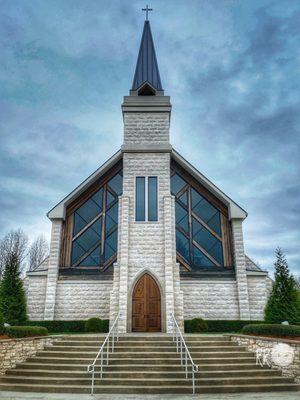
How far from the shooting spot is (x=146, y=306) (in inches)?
591

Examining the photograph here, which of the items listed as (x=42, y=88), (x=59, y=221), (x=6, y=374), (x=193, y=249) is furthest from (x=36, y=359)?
(x=42, y=88)

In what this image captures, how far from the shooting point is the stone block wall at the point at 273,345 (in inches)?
374

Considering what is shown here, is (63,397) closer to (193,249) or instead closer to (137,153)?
(193,249)

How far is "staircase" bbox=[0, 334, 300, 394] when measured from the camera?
873cm

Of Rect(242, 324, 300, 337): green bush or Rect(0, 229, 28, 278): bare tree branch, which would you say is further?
Rect(0, 229, 28, 278): bare tree branch

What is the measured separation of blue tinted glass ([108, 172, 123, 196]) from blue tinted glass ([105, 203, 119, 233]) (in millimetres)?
828

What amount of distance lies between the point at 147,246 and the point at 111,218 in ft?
10.7

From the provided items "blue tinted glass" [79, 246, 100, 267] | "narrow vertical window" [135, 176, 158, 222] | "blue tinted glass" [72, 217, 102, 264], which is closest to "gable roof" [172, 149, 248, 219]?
"narrow vertical window" [135, 176, 158, 222]

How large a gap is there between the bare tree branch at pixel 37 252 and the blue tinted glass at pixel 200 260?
113 feet

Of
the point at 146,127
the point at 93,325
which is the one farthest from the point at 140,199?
the point at 93,325

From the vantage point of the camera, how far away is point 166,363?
9.95 meters

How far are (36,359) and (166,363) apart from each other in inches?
155

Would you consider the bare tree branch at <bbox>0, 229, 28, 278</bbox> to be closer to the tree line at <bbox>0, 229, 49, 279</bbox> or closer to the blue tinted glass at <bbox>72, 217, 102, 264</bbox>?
the tree line at <bbox>0, 229, 49, 279</bbox>

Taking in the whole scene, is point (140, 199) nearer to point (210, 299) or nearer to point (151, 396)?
point (210, 299)
